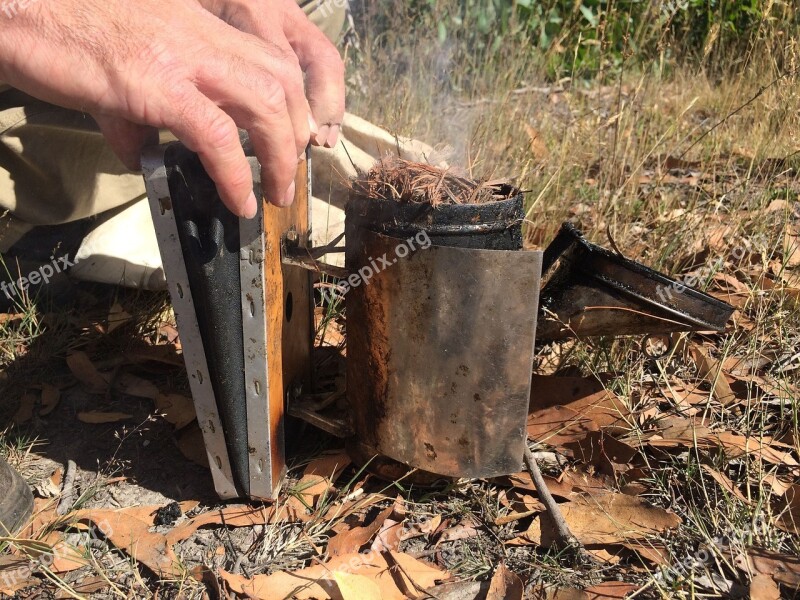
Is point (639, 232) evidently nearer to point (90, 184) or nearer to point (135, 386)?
point (135, 386)

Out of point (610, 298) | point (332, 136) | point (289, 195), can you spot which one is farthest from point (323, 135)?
point (610, 298)

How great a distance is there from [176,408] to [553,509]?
107 centimetres

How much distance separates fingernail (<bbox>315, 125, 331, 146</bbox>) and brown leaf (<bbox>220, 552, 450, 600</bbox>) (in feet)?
3.21

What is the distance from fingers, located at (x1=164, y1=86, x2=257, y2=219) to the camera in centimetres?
130

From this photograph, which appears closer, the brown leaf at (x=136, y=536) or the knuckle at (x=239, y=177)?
the knuckle at (x=239, y=177)

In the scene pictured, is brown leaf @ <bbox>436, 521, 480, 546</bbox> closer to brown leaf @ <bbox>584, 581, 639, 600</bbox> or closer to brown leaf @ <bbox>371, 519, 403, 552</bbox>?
brown leaf @ <bbox>371, 519, 403, 552</bbox>

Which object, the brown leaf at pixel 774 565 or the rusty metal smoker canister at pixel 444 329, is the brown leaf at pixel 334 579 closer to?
the rusty metal smoker canister at pixel 444 329

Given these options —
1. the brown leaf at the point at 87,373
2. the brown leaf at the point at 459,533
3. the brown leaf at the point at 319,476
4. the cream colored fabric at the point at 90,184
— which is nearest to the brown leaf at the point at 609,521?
the brown leaf at the point at 459,533

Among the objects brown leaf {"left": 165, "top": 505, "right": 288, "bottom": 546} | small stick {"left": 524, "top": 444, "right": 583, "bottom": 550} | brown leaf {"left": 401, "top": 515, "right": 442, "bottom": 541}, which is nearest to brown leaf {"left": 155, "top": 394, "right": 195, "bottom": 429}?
brown leaf {"left": 165, "top": 505, "right": 288, "bottom": 546}

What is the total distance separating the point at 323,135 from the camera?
1763 millimetres

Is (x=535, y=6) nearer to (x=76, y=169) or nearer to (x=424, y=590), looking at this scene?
(x=76, y=169)

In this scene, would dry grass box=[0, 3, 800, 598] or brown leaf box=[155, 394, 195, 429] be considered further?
brown leaf box=[155, 394, 195, 429]

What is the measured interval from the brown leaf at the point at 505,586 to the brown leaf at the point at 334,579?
0.12m

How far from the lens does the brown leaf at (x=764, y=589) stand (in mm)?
1472
